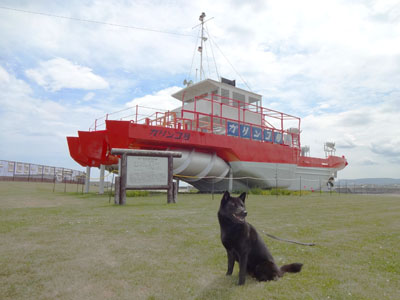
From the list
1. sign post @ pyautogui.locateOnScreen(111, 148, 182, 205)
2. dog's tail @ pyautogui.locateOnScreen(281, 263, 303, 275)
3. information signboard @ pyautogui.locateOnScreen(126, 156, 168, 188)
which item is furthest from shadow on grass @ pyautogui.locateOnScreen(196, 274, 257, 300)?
information signboard @ pyautogui.locateOnScreen(126, 156, 168, 188)

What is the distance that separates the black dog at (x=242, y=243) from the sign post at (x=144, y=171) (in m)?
8.32

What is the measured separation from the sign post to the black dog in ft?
27.3

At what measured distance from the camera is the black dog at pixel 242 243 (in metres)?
3.23

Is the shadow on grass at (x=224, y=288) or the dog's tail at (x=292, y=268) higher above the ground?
the dog's tail at (x=292, y=268)

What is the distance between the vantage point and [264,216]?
8617 mm

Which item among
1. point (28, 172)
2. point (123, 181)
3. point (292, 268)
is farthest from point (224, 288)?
point (28, 172)

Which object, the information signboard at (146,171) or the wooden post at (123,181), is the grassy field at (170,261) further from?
the information signboard at (146,171)

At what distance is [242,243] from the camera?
322 cm

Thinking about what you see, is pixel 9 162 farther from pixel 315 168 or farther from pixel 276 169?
pixel 315 168

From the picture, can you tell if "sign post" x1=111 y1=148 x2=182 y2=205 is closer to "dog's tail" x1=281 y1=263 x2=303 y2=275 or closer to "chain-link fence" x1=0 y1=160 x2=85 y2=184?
"dog's tail" x1=281 y1=263 x2=303 y2=275

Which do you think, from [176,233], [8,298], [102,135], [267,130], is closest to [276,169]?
[267,130]

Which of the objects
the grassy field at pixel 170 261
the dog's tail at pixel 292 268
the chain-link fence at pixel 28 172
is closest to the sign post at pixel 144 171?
the grassy field at pixel 170 261

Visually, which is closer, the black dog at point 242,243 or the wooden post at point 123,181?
the black dog at point 242,243

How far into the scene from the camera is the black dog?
3234 mm
